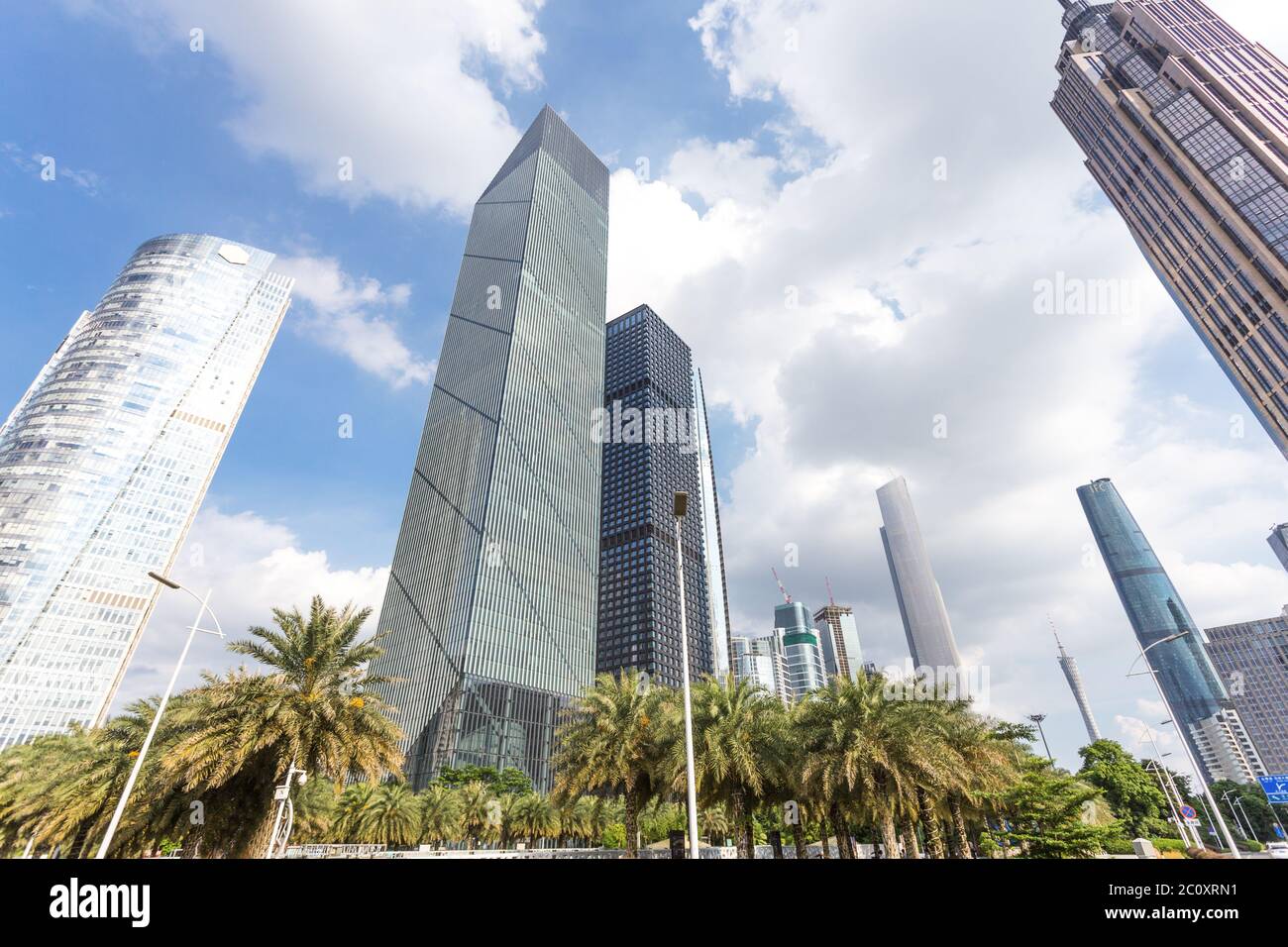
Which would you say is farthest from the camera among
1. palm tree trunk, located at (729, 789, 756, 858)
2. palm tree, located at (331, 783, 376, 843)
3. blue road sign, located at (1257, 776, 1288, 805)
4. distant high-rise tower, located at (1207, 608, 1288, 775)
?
distant high-rise tower, located at (1207, 608, 1288, 775)

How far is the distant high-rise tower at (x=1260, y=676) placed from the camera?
171m

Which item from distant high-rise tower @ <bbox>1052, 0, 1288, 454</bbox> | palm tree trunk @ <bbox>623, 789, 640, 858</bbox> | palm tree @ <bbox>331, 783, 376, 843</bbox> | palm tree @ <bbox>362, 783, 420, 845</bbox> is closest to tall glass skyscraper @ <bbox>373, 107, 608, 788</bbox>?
palm tree @ <bbox>331, 783, 376, 843</bbox>

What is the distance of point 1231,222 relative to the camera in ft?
218

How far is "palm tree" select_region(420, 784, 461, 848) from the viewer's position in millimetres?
53156

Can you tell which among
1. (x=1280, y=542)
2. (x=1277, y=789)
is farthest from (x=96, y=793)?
(x=1280, y=542)

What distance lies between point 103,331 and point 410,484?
7810cm

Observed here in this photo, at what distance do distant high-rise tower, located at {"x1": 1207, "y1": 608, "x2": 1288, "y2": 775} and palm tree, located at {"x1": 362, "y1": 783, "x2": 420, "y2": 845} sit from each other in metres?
227

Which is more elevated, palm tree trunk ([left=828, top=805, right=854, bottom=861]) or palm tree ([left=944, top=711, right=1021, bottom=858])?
palm tree ([left=944, top=711, right=1021, bottom=858])

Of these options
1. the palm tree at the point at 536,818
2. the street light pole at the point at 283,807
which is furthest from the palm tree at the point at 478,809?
the street light pole at the point at 283,807

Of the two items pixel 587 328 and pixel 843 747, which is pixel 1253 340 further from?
pixel 587 328

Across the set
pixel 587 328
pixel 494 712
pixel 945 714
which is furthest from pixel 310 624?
pixel 587 328

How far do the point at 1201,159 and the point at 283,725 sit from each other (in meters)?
106

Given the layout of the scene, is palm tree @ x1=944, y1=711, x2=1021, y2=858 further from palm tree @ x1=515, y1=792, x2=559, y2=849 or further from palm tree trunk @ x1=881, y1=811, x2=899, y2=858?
palm tree @ x1=515, y1=792, x2=559, y2=849

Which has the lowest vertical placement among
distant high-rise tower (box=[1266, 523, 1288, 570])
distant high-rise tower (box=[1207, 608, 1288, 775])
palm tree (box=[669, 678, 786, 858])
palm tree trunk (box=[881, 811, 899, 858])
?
palm tree trunk (box=[881, 811, 899, 858])
